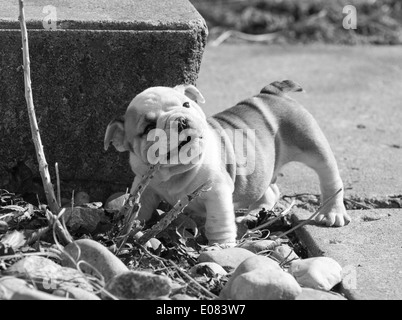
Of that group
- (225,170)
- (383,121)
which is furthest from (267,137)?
(383,121)

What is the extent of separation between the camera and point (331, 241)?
402cm

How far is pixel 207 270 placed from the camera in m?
3.52

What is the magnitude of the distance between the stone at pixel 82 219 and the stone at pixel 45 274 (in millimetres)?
458

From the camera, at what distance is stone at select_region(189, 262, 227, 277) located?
3514 millimetres

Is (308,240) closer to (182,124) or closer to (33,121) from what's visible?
(182,124)

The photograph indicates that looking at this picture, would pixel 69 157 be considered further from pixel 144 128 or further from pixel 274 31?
pixel 274 31

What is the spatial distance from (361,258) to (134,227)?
95 cm

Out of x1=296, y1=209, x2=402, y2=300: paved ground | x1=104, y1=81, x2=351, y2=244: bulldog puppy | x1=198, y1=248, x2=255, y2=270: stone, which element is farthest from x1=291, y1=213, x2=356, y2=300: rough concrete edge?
x1=198, y1=248, x2=255, y2=270: stone

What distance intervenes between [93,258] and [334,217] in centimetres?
135

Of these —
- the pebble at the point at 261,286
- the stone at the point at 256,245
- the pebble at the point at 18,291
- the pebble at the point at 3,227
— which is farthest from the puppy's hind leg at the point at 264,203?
the pebble at the point at 18,291

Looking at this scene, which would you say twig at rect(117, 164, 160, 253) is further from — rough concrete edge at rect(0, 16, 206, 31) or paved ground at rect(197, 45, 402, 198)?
Result: paved ground at rect(197, 45, 402, 198)

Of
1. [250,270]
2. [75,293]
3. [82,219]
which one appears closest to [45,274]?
[75,293]

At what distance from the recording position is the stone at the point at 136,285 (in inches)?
123

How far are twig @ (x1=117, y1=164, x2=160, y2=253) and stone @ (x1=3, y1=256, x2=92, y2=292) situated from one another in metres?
0.35
